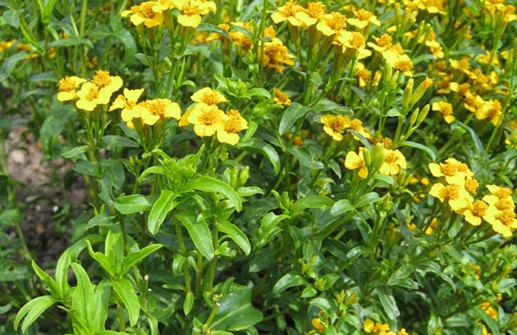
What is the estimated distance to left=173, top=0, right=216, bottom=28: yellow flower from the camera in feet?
6.20

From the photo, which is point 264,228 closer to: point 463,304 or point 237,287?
point 237,287

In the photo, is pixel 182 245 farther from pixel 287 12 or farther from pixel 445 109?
pixel 445 109

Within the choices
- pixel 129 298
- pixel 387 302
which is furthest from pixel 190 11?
pixel 387 302

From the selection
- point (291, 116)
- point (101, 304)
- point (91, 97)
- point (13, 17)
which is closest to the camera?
point (101, 304)

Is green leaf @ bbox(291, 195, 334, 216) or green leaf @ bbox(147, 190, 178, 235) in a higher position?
green leaf @ bbox(147, 190, 178, 235)

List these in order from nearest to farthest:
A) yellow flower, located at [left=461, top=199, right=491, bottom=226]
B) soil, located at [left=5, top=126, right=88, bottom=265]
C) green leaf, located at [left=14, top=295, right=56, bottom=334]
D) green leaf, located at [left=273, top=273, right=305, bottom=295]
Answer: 1. green leaf, located at [left=14, top=295, right=56, bottom=334]
2. yellow flower, located at [left=461, top=199, right=491, bottom=226]
3. green leaf, located at [left=273, top=273, right=305, bottom=295]
4. soil, located at [left=5, top=126, right=88, bottom=265]

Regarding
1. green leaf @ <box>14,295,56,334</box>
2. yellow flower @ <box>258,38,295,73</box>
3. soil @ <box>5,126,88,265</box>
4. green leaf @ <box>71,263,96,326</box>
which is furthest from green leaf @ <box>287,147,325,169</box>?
soil @ <box>5,126,88,265</box>

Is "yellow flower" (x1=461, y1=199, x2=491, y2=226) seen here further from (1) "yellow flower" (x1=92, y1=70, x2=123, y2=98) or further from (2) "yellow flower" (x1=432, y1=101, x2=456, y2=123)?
(1) "yellow flower" (x1=92, y1=70, x2=123, y2=98)

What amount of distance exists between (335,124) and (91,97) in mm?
901

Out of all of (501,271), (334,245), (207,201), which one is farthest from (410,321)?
(207,201)

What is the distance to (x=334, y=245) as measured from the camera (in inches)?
88.9

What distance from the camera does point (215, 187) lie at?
1710 mm

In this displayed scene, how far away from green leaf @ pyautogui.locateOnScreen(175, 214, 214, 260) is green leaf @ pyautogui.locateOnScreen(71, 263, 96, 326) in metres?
0.34

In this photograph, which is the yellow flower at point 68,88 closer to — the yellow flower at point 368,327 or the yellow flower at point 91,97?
the yellow flower at point 91,97
